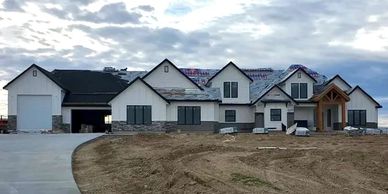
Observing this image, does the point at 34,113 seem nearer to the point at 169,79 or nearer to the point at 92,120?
the point at 92,120

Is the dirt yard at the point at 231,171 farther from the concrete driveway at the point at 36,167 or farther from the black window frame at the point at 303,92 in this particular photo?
the black window frame at the point at 303,92

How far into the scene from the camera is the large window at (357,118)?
53.0 metres

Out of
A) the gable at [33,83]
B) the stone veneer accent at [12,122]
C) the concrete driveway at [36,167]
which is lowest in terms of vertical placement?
the concrete driveway at [36,167]

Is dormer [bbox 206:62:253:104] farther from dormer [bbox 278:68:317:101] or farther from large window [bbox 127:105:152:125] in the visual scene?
large window [bbox 127:105:152:125]

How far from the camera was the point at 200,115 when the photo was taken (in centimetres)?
4791

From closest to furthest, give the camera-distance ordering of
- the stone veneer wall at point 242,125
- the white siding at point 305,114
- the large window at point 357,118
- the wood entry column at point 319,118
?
the stone veneer wall at point 242,125, the wood entry column at point 319,118, the white siding at point 305,114, the large window at point 357,118

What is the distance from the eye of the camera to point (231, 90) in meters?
51.2

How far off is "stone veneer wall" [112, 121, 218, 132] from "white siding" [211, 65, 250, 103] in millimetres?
4169

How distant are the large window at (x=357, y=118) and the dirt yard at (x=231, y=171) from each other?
31281mm

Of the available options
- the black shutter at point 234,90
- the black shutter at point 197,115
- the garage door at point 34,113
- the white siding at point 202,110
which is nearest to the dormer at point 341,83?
the black shutter at point 234,90

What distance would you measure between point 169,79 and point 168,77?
0.65 ft

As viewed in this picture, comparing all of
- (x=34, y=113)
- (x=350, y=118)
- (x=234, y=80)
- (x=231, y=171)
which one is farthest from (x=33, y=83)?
(x=231, y=171)

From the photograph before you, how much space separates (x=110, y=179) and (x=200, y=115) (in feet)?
103

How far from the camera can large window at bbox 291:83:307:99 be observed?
52.1 m
